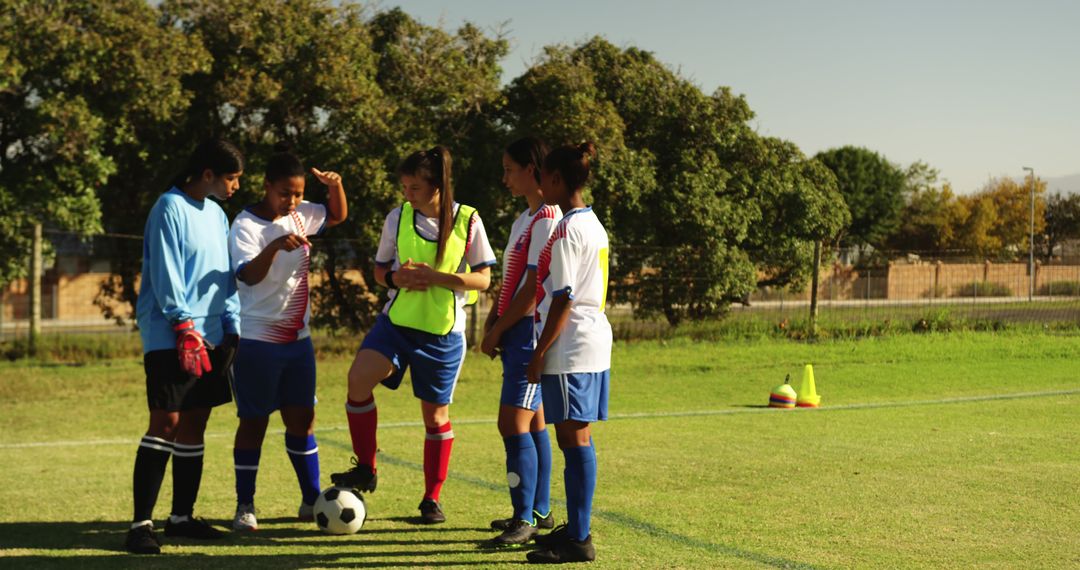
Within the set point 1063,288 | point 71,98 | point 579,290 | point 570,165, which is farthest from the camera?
point 1063,288

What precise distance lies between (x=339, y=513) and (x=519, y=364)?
1.25m

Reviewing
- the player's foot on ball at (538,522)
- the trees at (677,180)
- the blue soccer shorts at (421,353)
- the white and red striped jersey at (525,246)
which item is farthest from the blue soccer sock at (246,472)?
the trees at (677,180)

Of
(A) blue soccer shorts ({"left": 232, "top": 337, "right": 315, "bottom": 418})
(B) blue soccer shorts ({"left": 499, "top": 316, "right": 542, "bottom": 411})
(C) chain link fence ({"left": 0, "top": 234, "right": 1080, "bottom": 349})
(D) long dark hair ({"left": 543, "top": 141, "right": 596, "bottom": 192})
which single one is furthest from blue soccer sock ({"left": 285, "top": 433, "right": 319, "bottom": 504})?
(C) chain link fence ({"left": 0, "top": 234, "right": 1080, "bottom": 349})

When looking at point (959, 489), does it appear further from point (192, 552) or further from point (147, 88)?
point (147, 88)

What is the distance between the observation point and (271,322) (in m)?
6.11

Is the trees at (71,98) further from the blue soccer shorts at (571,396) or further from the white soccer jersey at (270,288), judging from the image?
the blue soccer shorts at (571,396)

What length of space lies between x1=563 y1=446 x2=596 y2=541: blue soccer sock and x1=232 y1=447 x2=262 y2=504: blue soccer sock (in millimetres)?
1947

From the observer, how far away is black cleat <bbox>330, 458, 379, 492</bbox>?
254 inches

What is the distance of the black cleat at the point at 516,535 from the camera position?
5672mm

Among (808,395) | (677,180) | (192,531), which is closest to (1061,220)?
(677,180)

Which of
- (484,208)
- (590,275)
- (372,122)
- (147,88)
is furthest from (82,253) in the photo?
(590,275)

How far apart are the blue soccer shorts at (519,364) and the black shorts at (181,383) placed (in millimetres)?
1460

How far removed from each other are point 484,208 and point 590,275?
50.6ft

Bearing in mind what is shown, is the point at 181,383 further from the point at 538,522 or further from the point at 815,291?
the point at 815,291
